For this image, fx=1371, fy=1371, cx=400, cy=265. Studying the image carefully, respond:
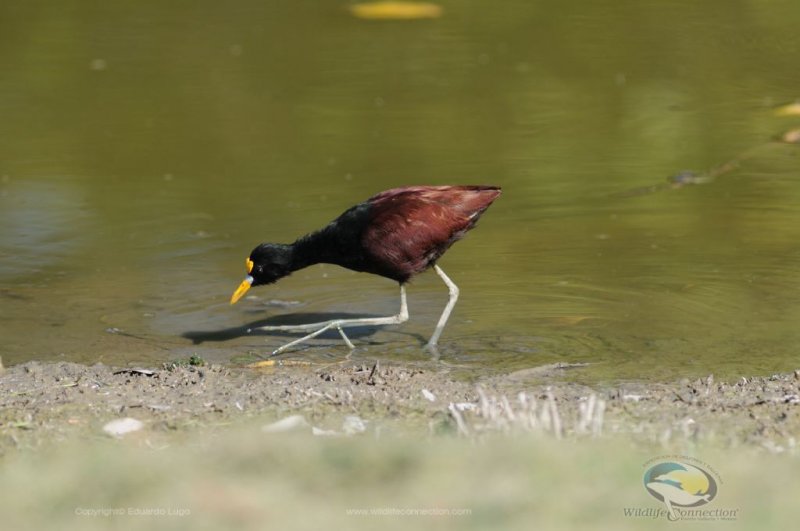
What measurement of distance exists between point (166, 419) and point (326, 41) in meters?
8.65

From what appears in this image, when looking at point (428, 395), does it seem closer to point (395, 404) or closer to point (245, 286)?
point (395, 404)

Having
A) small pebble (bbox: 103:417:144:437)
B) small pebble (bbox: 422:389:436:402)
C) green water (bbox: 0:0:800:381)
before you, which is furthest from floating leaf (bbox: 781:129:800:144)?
small pebble (bbox: 103:417:144:437)

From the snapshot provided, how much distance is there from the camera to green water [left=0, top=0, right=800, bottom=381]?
770 centimetres

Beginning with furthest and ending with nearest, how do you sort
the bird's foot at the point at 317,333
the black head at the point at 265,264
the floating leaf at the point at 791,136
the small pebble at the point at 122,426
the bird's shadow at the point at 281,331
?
the floating leaf at the point at 791,136, the black head at the point at 265,264, the bird's shadow at the point at 281,331, the bird's foot at the point at 317,333, the small pebble at the point at 122,426

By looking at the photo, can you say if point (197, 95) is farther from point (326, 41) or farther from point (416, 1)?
point (416, 1)

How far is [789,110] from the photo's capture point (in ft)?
37.0

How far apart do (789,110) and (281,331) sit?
5410 mm

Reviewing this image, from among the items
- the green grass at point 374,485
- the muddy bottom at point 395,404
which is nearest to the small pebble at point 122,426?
the muddy bottom at point 395,404

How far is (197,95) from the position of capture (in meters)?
12.3

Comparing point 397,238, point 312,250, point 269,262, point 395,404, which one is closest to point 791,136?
point 397,238

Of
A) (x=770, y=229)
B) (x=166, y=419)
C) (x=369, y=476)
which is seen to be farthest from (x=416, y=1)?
(x=369, y=476)

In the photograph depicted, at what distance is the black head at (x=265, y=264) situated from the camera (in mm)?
7996

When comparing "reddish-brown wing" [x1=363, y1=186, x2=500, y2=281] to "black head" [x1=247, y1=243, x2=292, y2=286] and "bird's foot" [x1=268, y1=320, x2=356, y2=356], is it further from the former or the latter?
"black head" [x1=247, y1=243, x2=292, y2=286]

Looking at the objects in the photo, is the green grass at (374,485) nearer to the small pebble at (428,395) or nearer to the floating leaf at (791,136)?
the small pebble at (428,395)
